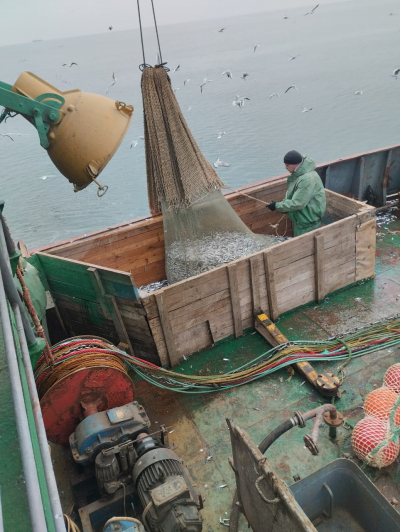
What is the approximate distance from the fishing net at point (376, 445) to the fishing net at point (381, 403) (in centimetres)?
10

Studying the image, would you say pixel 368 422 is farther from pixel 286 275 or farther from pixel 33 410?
pixel 33 410

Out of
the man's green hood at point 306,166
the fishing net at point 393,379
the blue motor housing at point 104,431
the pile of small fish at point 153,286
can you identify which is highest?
the man's green hood at point 306,166

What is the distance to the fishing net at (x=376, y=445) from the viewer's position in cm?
332

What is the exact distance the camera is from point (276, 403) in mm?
4230

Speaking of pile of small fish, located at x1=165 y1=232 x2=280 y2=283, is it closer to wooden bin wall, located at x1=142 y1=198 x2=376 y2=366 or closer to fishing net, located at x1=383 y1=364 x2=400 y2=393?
wooden bin wall, located at x1=142 y1=198 x2=376 y2=366

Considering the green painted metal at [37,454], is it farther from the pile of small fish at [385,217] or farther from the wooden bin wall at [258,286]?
the pile of small fish at [385,217]

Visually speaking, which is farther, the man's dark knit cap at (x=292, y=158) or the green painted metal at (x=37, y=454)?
the man's dark knit cap at (x=292, y=158)

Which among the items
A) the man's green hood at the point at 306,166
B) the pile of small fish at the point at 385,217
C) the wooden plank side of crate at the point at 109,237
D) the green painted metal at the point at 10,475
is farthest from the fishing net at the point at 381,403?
the pile of small fish at the point at 385,217

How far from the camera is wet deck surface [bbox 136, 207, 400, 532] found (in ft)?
11.8

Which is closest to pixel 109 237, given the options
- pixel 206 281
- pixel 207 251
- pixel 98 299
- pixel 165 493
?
pixel 98 299

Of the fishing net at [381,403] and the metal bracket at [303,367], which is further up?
the fishing net at [381,403]

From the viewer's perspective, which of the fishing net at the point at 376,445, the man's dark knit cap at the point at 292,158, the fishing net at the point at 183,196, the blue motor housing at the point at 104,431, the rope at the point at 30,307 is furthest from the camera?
the man's dark knit cap at the point at 292,158

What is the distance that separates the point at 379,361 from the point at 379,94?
31183mm

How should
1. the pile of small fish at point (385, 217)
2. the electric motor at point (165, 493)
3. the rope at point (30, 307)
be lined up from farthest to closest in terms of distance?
the pile of small fish at point (385, 217) < the electric motor at point (165, 493) < the rope at point (30, 307)
